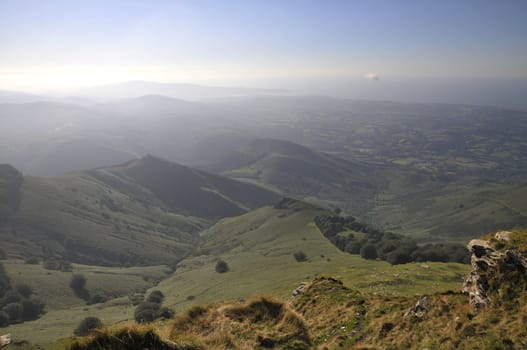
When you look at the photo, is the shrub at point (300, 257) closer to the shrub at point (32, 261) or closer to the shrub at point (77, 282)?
the shrub at point (77, 282)

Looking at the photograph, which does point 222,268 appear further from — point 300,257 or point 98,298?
point 98,298

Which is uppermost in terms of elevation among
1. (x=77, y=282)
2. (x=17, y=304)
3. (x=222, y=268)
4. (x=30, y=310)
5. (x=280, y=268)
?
(x=280, y=268)

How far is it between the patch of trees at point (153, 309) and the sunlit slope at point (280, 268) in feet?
11.0

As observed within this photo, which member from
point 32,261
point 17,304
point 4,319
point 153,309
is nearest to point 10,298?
point 17,304

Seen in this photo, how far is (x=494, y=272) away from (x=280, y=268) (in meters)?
74.8

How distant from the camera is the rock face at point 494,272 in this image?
15.3 m

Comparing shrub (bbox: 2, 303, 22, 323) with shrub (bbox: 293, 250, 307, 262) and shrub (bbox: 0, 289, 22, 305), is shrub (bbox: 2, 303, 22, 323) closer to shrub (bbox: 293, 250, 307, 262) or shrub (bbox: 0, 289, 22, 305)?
shrub (bbox: 0, 289, 22, 305)

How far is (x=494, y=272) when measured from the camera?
16.1m

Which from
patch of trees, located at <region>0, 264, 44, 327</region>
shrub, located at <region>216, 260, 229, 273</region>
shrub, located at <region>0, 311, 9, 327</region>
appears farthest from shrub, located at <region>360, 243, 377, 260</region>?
shrub, located at <region>0, 311, 9, 327</region>

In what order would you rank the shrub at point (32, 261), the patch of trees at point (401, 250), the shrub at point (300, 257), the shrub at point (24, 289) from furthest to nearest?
the shrub at point (32, 261)
the shrub at point (24, 289)
the shrub at point (300, 257)
the patch of trees at point (401, 250)

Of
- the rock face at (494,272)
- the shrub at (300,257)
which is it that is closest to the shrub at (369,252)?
the shrub at (300,257)

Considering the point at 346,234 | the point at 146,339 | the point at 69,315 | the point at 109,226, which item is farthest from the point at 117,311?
the point at 109,226

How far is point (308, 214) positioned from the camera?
174m

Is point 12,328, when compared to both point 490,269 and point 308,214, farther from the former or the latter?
point 308,214
